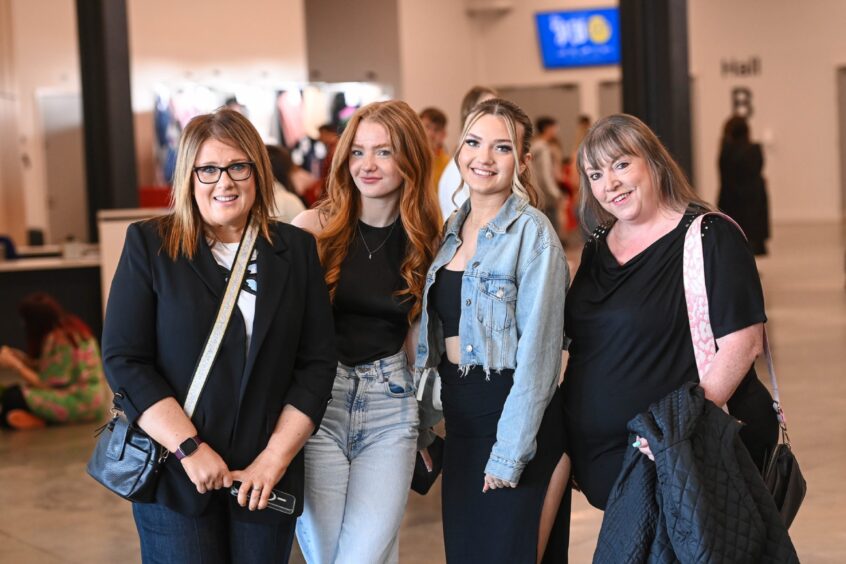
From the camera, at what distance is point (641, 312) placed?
2.66 meters

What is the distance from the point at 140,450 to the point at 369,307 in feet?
2.26

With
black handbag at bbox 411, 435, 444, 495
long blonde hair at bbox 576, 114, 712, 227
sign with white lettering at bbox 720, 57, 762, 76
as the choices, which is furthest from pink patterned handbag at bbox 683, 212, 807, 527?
sign with white lettering at bbox 720, 57, 762, 76

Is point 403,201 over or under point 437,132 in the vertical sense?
under

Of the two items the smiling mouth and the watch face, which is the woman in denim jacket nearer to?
the smiling mouth

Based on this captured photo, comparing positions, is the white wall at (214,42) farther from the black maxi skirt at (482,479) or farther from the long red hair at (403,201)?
the black maxi skirt at (482,479)

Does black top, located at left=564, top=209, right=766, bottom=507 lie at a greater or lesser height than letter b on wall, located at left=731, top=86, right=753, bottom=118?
lesser

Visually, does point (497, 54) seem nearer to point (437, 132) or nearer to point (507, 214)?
point (437, 132)

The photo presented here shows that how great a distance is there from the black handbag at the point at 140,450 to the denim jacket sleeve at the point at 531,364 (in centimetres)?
67

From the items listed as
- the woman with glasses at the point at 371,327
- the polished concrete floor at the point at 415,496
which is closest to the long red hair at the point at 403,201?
the woman with glasses at the point at 371,327

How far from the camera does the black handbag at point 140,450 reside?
2422 mm

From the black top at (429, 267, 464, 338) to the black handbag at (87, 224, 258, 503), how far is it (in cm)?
56

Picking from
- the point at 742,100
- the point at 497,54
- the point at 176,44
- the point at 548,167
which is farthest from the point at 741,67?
the point at 176,44

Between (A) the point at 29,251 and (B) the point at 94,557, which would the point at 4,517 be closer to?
(B) the point at 94,557

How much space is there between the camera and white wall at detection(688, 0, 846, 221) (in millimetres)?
21219
